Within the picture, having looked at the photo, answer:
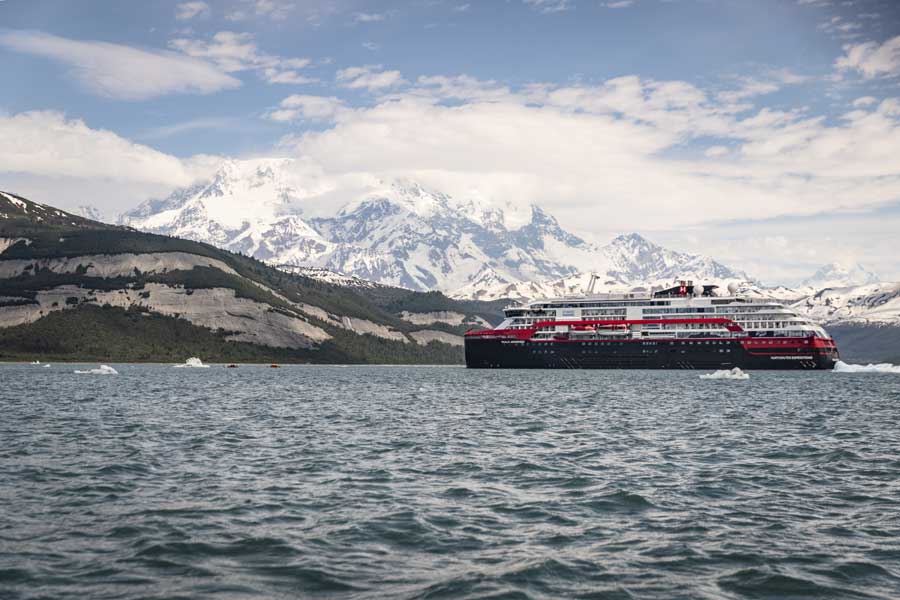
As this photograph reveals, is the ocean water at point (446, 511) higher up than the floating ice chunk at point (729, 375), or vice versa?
the ocean water at point (446, 511)

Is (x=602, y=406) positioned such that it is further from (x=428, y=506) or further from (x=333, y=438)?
(x=428, y=506)

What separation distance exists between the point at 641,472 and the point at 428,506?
1495 centimetres

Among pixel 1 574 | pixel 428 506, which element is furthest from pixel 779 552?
pixel 1 574

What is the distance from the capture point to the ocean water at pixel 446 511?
2323 centimetres

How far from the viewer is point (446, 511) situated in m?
32.9

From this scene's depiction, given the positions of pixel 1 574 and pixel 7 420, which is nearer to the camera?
pixel 1 574

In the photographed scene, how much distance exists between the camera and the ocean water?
23234 mm

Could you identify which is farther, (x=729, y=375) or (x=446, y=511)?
(x=729, y=375)

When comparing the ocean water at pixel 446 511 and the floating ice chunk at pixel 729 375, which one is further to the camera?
the floating ice chunk at pixel 729 375

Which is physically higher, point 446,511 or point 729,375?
point 446,511

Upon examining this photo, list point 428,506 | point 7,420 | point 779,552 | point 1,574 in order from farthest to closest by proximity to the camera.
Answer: point 7,420, point 428,506, point 779,552, point 1,574

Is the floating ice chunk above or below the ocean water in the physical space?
below

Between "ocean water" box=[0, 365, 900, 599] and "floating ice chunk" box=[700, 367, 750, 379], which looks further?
"floating ice chunk" box=[700, 367, 750, 379]

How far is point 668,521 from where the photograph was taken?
3123cm
